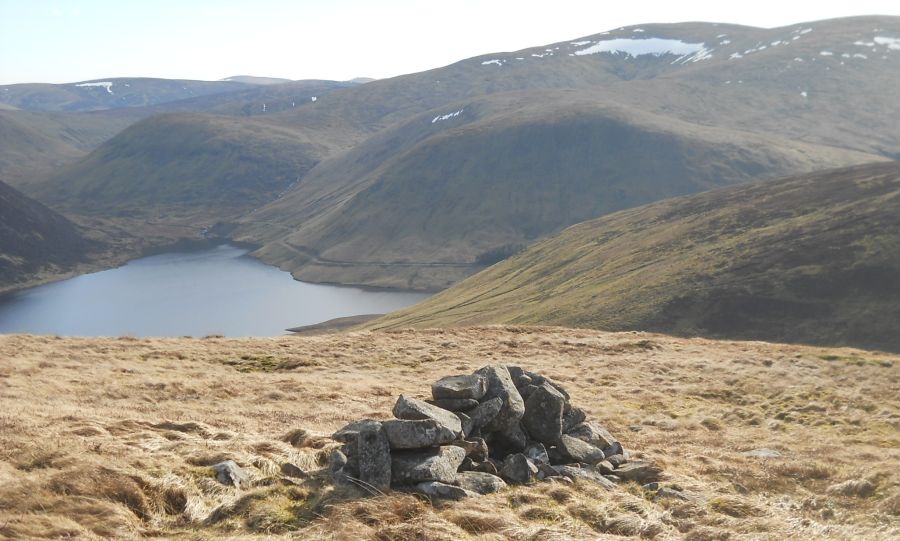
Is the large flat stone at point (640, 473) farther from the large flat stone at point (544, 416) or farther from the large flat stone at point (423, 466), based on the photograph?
the large flat stone at point (423, 466)

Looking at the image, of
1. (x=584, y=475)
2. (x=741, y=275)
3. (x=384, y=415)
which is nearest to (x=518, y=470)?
(x=584, y=475)

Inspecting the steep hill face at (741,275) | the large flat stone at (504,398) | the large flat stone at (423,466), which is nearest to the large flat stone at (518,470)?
the large flat stone at (504,398)

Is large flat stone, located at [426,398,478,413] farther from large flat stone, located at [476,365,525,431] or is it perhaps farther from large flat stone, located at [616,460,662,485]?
large flat stone, located at [616,460,662,485]

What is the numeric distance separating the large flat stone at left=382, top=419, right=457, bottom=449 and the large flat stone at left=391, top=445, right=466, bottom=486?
0.86ft

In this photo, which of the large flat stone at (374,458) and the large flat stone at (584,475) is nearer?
the large flat stone at (374,458)

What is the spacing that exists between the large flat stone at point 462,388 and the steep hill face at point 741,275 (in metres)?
67.3

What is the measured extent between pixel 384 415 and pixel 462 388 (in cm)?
673

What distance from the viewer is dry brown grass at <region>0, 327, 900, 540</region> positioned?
1452cm

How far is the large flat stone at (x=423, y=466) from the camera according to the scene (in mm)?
16172

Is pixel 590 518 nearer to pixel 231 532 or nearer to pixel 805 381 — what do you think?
pixel 231 532

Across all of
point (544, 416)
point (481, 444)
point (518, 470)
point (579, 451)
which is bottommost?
point (579, 451)

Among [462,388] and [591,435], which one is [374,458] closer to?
[462,388]

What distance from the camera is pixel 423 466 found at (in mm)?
16172

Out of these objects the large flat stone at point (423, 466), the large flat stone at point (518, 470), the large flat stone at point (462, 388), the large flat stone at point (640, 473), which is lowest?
the large flat stone at point (640, 473)
